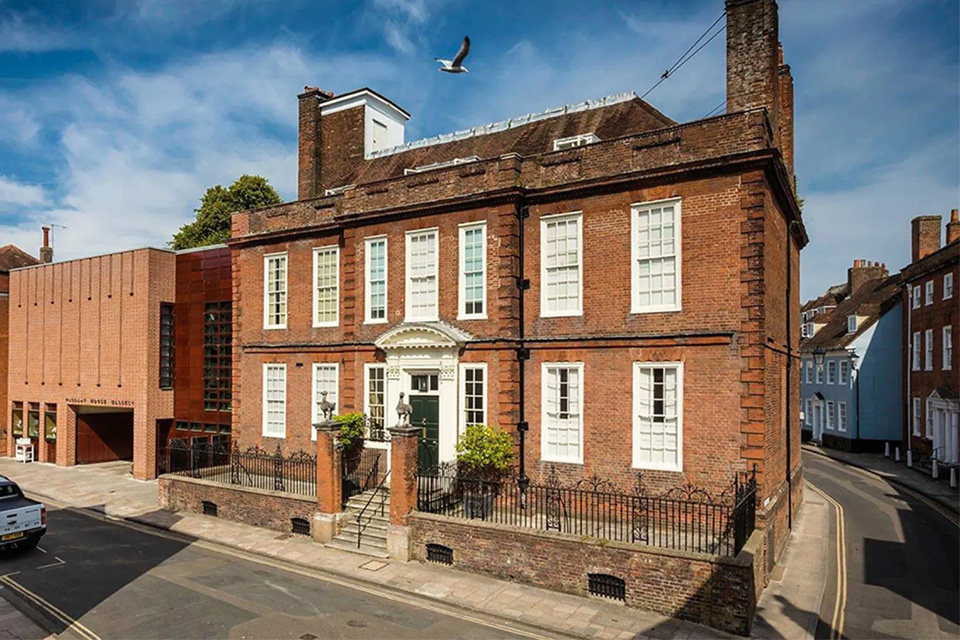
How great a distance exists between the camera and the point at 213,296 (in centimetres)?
2677

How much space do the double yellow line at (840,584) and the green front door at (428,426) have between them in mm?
10173

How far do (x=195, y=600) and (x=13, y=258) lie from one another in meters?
35.5

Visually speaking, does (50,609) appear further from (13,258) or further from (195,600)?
(13,258)

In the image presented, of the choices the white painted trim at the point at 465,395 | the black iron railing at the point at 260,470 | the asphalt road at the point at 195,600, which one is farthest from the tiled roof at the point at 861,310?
the asphalt road at the point at 195,600

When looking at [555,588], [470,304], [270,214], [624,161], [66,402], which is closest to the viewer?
[555,588]

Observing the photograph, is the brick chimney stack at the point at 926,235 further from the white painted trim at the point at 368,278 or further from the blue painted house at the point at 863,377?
the white painted trim at the point at 368,278

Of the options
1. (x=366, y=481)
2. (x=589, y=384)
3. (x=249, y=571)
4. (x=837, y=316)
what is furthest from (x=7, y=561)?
(x=837, y=316)

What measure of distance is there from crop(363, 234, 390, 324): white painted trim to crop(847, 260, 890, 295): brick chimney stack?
43609mm

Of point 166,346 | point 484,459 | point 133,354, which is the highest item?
point 166,346

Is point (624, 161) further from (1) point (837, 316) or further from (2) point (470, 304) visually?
(1) point (837, 316)

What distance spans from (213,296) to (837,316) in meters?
43.5

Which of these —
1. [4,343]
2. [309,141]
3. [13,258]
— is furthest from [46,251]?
[309,141]

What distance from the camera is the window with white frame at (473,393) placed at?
17578mm

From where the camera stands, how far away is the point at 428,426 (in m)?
18.5
